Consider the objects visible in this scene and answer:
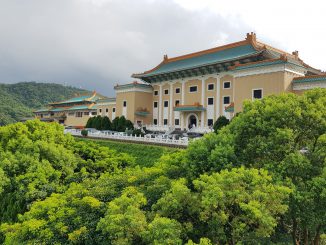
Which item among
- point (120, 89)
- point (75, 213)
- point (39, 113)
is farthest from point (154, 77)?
point (39, 113)

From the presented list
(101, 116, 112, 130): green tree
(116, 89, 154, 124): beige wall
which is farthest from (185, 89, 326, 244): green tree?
(116, 89, 154, 124): beige wall

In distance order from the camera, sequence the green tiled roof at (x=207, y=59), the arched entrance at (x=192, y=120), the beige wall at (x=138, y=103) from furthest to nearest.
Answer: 1. the beige wall at (x=138, y=103)
2. the arched entrance at (x=192, y=120)
3. the green tiled roof at (x=207, y=59)

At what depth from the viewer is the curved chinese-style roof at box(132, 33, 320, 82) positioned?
91.4 ft

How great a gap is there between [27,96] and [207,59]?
304ft

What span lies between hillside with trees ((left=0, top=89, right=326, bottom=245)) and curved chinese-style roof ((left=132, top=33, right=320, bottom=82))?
15.8 meters

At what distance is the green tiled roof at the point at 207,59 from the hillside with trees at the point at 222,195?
63.5 feet

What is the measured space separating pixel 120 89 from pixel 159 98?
254 inches

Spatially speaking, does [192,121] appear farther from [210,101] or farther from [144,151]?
[144,151]

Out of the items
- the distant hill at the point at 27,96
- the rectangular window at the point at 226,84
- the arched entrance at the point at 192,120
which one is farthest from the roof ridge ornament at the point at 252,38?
the distant hill at the point at 27,96

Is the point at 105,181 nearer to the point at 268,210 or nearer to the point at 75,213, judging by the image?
the point at 75,213

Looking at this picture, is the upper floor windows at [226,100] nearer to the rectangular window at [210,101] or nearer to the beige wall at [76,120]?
the rectangular window at [210,101]

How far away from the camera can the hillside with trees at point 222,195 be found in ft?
23.8

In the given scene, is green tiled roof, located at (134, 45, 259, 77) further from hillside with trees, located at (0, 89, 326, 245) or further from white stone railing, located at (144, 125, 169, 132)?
hillside with trees, located at (0, 89, 326, 245)

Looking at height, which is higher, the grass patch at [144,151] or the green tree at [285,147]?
the green tree at [285,147]
